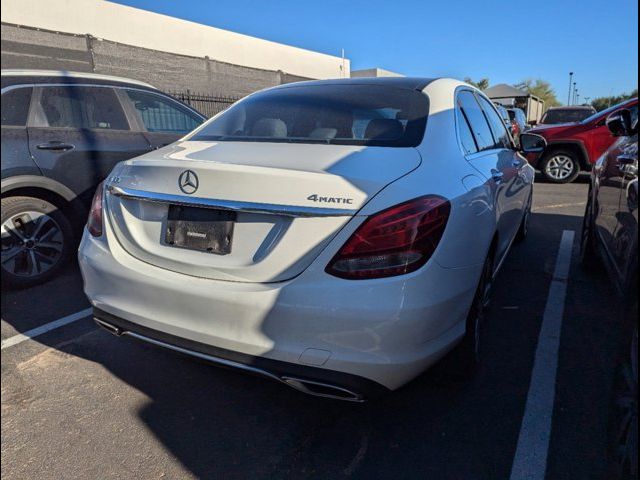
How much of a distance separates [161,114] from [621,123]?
3942 mm

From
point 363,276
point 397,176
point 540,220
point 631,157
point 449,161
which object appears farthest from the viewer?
point 540,220

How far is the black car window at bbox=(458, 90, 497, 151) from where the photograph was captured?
3029mm

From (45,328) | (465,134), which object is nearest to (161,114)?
(45,328)

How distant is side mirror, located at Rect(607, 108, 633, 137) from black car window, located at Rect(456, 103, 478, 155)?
89 centimetres

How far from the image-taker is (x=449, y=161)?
2.24 m

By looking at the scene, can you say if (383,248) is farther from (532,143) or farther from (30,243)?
(30,243)

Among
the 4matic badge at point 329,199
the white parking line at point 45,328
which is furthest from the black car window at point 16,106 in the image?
the 4matic badge at point 329,199

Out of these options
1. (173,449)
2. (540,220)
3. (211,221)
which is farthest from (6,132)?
(540,220)

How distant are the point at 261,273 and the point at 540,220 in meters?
5.98

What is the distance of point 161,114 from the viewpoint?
4801 millimetres

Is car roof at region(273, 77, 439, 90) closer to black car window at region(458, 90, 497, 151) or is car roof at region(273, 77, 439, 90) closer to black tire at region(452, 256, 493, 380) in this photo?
black car window at region(458, 90, 497, 151)

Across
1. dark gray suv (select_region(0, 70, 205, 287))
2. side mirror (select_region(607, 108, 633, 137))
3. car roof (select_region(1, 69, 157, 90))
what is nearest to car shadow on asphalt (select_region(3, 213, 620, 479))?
dark gray suv (select_region(0, 70, 205, 287))

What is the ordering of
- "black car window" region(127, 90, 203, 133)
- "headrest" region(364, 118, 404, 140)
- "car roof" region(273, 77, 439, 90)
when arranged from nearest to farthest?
1. "headrest" region(364, 118, 404, 140)
2. "car roof" region(273, 77, 439, 90)
3. "black car window" region(127, 90, 203, 133)

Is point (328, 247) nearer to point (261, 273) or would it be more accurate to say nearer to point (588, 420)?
point (261, 273)
